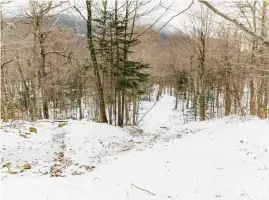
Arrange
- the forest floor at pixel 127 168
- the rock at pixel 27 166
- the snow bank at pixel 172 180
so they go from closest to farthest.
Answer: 1. the snow bank at pixel 172 180
2. the forest floor at pixel 127 168
3. the rock at pixel 27 166

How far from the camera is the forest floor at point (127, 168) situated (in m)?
5.53

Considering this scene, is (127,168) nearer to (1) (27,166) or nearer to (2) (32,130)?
(1) (27,166)

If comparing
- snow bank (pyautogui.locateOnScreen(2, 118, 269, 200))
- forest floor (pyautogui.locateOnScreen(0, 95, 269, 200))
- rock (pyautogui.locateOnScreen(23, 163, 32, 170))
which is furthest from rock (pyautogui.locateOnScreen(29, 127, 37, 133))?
snow bank (pyautogui.locateOnScreen(2, 118, 269, 200))

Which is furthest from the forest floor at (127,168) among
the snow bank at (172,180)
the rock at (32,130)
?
the rock at (32,130)

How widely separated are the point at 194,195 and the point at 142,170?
2.13m

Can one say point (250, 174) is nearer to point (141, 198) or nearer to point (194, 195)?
point (194, 195)

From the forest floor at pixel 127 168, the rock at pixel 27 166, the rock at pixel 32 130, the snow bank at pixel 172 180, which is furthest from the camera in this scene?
the rock at pixel 32 130

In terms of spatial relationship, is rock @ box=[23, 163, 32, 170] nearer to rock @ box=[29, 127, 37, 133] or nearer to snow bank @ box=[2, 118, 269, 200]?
snow bank @ box=[2, 118, 269, 200]

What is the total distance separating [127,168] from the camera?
7.45 m

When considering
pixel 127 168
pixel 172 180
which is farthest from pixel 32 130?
pixel 172 180

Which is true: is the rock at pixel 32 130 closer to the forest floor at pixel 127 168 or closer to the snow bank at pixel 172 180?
the forest floor at pixel 127 168

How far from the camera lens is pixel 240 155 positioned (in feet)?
25.1

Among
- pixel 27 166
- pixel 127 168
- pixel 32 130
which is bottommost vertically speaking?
pixel 27 166

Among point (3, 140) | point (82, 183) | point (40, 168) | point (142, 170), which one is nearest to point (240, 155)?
point (142, 170)
